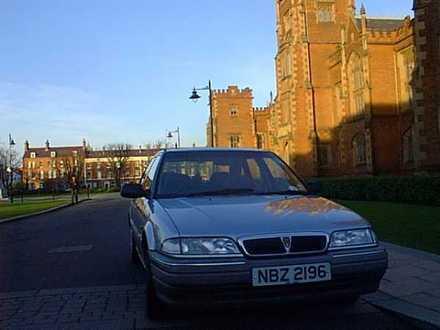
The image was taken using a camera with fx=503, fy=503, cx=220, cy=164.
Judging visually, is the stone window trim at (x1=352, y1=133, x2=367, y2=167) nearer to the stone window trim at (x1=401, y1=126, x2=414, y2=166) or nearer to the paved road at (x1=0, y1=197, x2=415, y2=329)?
the stone window trim at (x1=401, y1=126, x2=414, y2=166)

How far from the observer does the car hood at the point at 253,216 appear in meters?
4.23

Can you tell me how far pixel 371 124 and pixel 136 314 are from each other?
34.3 meters

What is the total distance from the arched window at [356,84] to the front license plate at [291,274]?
36189 mm

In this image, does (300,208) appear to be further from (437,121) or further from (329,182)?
(329,182)

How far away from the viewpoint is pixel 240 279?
13.2ft

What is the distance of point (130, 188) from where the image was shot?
19.8ft

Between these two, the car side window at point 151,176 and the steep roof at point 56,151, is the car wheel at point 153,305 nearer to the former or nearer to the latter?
the car side window at point 151,176

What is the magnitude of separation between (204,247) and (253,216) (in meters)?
0.59

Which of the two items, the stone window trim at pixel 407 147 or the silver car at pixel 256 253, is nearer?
the silver car at pixel 256 253

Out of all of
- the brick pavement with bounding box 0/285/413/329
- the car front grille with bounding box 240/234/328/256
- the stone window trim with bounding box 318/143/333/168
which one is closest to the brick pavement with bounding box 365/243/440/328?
the brick pavement with bounding box 0/285/413/329

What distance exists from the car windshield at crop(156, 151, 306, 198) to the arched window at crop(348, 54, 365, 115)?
3419cm

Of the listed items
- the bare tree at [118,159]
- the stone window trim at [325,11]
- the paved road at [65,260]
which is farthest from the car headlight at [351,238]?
the bare tree at [118,159]

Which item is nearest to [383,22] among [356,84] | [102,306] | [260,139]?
[356,84]

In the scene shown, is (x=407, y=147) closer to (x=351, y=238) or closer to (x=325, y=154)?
(x=325, y=154)
